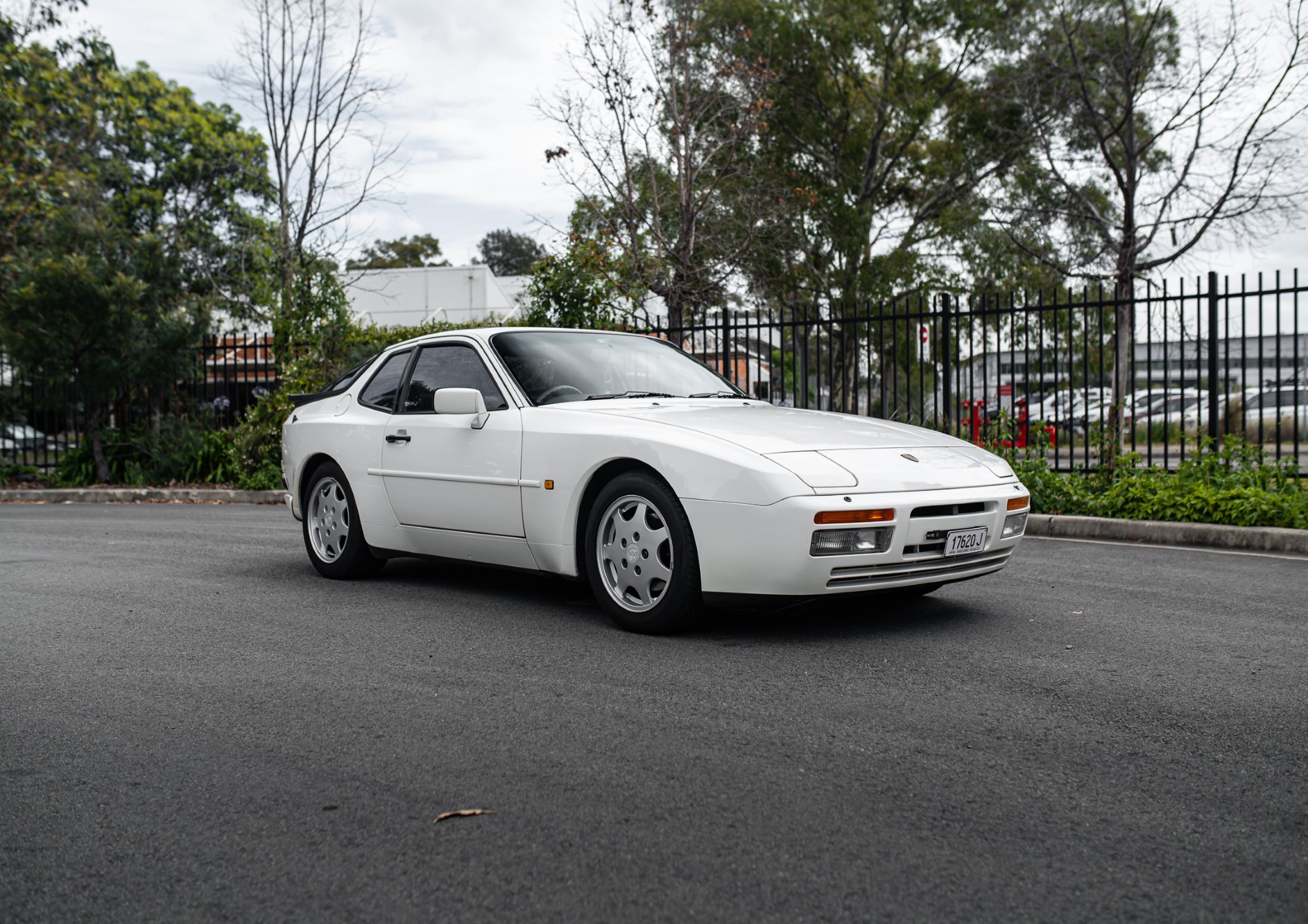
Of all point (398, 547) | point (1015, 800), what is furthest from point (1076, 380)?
point (1015, 800)

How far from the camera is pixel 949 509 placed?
4918 mm

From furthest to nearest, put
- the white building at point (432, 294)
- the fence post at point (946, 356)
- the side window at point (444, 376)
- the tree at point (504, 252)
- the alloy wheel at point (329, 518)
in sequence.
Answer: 1. the tree at point (504, 252)
2. the white building at point (432, 294)
3. the fence post at point (946, 356)
4. the alloy wheel at point (329, 518)
5. the side window at point (444, 376)

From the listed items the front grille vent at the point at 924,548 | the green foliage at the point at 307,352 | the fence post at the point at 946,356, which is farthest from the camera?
the green foliage at the point at 307,352

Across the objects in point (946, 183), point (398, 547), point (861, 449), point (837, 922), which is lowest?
point (837, 922)

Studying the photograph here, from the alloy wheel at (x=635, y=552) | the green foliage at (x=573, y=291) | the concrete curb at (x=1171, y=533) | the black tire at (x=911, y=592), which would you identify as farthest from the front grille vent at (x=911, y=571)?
the green foliage at (x=573, y=291)

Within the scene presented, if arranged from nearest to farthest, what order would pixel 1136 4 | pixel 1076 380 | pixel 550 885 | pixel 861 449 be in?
1. pixel 550 885
2. pixel 861 449
3. pixel 1136 4
4. pixel 1076 380

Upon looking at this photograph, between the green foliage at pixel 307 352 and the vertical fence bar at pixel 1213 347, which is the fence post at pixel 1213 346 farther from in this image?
the green foliage at pixel 307 352

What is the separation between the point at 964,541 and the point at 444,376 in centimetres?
302

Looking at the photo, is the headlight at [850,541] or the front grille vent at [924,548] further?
the front grille vent at [924,548]

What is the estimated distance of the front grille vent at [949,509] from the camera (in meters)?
4.77

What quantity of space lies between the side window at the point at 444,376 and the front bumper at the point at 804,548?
5.76 ft

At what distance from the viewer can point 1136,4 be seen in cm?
1895

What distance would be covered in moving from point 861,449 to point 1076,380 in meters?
29.3

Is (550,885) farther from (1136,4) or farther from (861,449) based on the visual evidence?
(1136,4)
